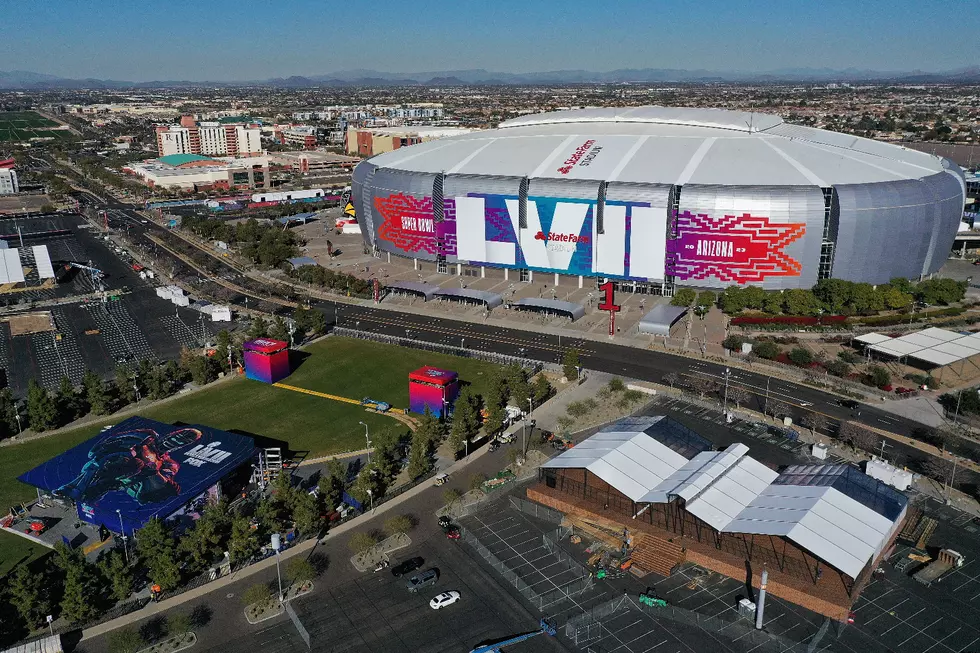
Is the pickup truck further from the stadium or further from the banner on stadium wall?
the stadium

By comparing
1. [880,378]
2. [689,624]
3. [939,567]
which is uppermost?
[880,378]

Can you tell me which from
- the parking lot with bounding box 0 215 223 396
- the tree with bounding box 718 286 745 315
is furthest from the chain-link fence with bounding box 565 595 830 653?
the parking lot with bounding box 0 215 223 396

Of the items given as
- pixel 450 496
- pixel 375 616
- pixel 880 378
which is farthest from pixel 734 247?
pixel 375 616

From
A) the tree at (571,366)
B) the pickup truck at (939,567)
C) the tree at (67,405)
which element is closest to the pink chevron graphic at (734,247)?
the tree at (571,366)

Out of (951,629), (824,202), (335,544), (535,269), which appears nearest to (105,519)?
(335,544)

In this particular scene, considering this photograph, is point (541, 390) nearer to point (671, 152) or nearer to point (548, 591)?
point (548, 591)
